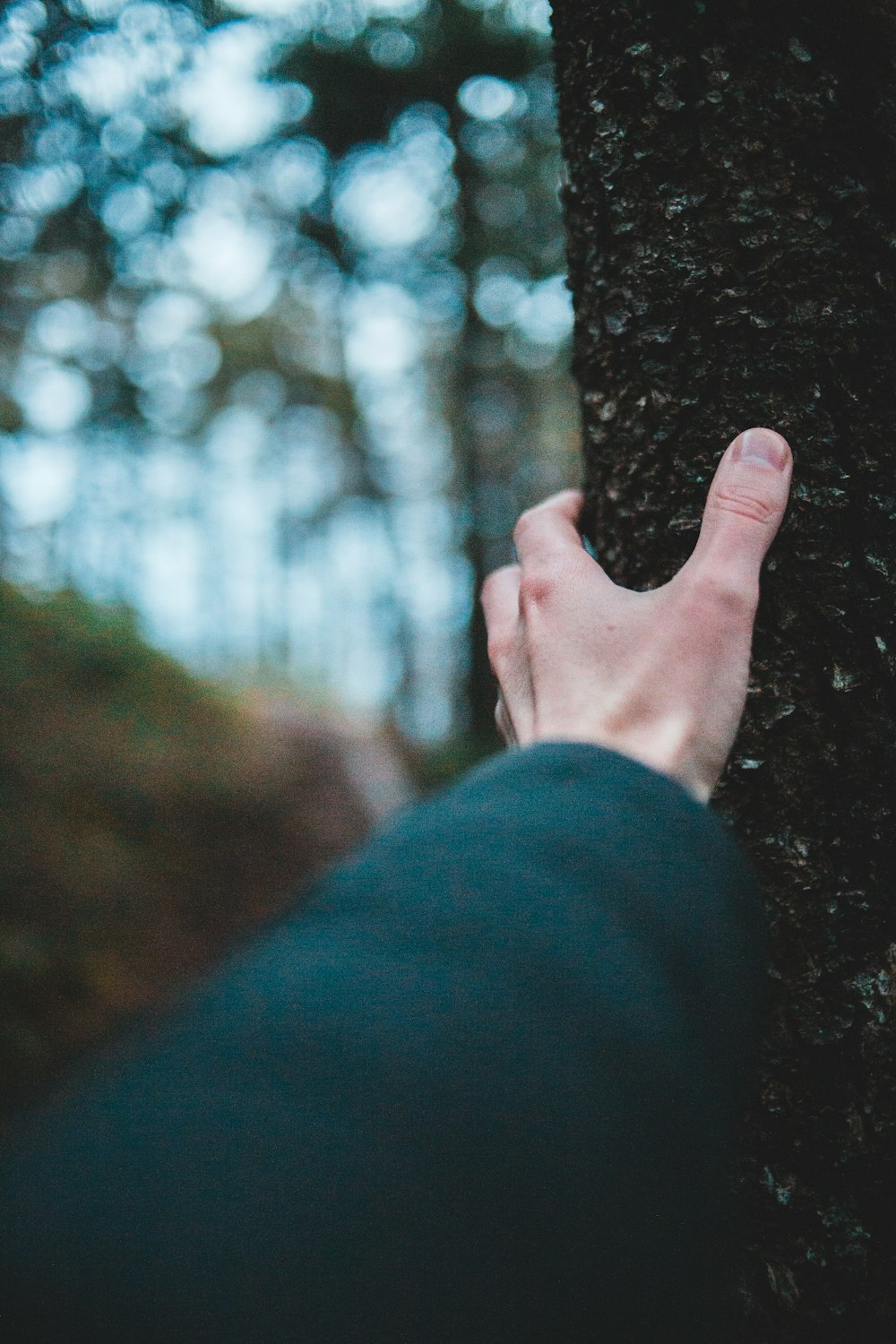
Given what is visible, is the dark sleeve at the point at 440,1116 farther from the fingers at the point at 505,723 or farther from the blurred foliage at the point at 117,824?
the blurred foliage at the point at 117,824

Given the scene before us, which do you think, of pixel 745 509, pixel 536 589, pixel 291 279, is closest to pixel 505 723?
pixel 536 589

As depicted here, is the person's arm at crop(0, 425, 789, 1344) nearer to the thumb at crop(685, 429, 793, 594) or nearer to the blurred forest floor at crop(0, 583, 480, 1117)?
the thumb at crop(685, 429, 793, 594)

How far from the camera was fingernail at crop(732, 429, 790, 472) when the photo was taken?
3.84ft

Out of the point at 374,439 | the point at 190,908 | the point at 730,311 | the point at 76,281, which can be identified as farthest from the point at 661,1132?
the point at 374,439

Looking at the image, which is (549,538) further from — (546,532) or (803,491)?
(803,491)

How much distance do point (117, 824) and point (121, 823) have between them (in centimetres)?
4

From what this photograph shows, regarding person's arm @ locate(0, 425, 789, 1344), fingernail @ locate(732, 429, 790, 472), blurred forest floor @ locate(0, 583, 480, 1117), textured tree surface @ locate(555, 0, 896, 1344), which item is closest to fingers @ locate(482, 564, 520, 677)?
textured tree surface @ locate(555, 0, 896, 1344)

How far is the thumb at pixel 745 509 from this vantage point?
1.02 meters

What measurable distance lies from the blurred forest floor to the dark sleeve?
4.36 meters

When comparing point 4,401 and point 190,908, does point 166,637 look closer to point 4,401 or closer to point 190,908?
point 4,401

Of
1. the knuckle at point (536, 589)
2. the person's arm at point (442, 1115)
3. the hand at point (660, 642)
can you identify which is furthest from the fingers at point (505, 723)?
the person's arm at point (442, 1115)

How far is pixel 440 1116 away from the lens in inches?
21.5

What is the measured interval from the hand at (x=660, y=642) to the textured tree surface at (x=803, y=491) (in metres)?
0.15

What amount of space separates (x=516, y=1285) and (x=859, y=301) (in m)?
1.39
